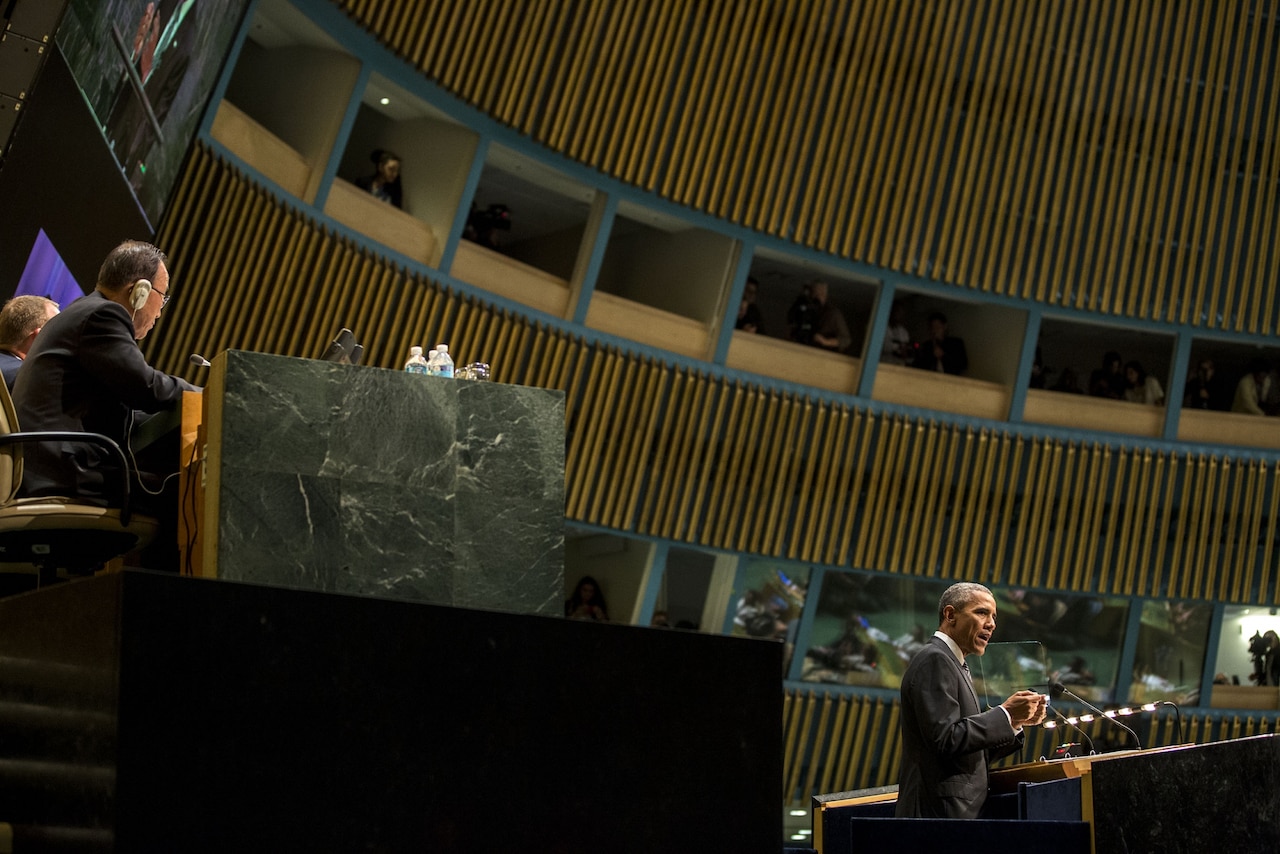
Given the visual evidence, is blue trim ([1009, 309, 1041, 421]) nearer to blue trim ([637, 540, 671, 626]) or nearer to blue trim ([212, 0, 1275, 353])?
blue trim ([212, 0, 1275, 353])

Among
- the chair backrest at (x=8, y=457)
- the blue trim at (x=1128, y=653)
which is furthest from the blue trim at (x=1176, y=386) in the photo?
the chair backrest at (x=8, y=457)

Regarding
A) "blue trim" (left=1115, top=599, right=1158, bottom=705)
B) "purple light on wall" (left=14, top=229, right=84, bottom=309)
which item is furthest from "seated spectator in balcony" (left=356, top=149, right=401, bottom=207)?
"blue trim" (left=1115, top=599, right=1158, bottom=705)

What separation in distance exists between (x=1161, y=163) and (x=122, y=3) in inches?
350

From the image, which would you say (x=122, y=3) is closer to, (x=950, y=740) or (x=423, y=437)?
(x=423, y=437)

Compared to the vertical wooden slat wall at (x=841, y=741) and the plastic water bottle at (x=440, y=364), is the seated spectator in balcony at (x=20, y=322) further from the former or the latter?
the vertical wooden slat wall at (x=841, y=741)

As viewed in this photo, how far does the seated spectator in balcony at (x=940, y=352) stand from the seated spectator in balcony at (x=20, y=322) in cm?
841

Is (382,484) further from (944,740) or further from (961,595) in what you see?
(961,595)

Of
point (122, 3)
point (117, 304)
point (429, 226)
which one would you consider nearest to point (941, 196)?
point (429, 226)

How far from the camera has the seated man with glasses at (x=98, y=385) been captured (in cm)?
365

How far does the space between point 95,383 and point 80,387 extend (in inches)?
1.5

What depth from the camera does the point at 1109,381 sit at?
1240 centimetres

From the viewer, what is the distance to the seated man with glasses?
3650 millimetres

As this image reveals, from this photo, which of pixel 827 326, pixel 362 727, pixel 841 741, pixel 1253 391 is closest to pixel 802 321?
pixel 827 326

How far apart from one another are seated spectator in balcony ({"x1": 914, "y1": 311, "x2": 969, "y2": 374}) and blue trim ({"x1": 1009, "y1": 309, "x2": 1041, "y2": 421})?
48 cm
